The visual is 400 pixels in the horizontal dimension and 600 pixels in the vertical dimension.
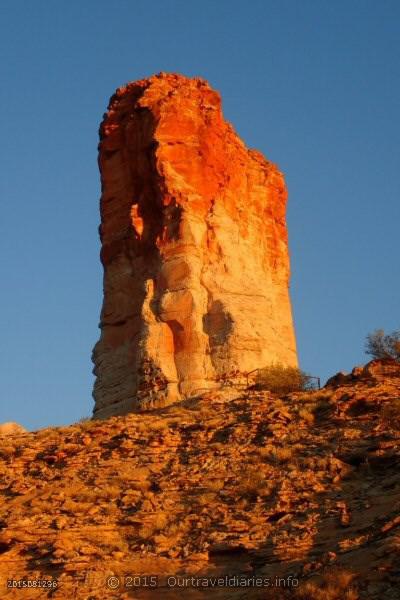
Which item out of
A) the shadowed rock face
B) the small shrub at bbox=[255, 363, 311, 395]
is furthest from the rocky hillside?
the shadowed rock face

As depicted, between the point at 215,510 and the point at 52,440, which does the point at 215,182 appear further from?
the point at 215,510

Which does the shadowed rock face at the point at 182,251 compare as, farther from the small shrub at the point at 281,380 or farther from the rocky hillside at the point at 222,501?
the rocky hillside at the point at 222,501

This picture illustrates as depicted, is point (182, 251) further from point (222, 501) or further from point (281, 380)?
point (222, 501)

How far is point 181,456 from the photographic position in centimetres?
2211

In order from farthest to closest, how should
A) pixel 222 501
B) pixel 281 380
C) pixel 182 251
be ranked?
pixel 182 251
pixel 281 380
pixel 222 501

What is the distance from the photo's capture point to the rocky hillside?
52.4 ft

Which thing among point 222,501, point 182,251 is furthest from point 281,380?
point 222,501

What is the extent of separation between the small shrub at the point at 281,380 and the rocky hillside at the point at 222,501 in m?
4.28

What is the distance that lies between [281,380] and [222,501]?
11590mm

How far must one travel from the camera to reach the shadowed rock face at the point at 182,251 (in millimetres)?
32750

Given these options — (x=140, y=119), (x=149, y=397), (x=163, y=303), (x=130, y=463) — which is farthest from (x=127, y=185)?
(x=130, y=463)

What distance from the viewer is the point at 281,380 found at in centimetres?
3061

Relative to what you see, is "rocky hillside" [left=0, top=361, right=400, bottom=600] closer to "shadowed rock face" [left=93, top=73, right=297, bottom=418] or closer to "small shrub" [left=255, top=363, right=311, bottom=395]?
"small shrub" [left=255, top=363, right=311, bottom=395]

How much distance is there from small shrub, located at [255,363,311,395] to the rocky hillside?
4279 mm
